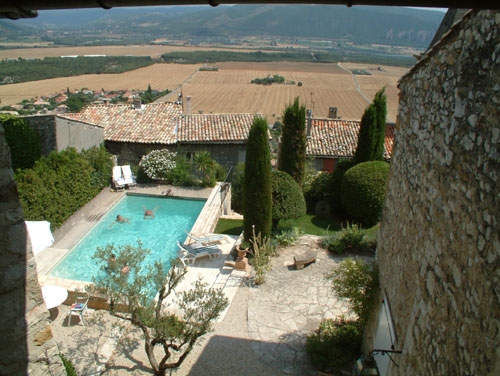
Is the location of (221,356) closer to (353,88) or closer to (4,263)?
(4,263)

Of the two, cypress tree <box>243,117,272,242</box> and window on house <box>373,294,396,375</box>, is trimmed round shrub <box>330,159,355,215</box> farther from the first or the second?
window on house <box>373,294,396,375</box>

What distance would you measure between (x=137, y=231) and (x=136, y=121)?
8.95 meters

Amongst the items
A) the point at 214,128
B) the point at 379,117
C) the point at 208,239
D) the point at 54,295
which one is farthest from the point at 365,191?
the point at 54,295

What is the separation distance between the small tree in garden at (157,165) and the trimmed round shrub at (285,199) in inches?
264

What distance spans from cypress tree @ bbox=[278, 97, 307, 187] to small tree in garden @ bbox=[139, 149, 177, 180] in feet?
18.0

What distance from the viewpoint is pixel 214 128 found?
21.3 metres

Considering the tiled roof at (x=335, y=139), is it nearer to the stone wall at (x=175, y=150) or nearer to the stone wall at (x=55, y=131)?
the stone wall at (x=175, y=150)

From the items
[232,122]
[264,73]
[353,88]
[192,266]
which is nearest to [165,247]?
[192,266]

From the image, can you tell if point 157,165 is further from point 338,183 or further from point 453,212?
point 453,212

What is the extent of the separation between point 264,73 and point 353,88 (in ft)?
91.5

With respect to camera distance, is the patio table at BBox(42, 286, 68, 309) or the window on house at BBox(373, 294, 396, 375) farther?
the patio table at BBox(42, 286, 68, 309)

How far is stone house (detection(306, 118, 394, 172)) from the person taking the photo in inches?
827

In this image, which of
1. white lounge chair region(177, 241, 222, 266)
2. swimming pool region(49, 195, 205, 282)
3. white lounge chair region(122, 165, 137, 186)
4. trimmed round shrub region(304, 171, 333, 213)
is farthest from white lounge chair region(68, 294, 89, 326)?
trimmed round shrub region(304, 171, 333, 213)

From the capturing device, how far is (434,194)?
4027 mm
